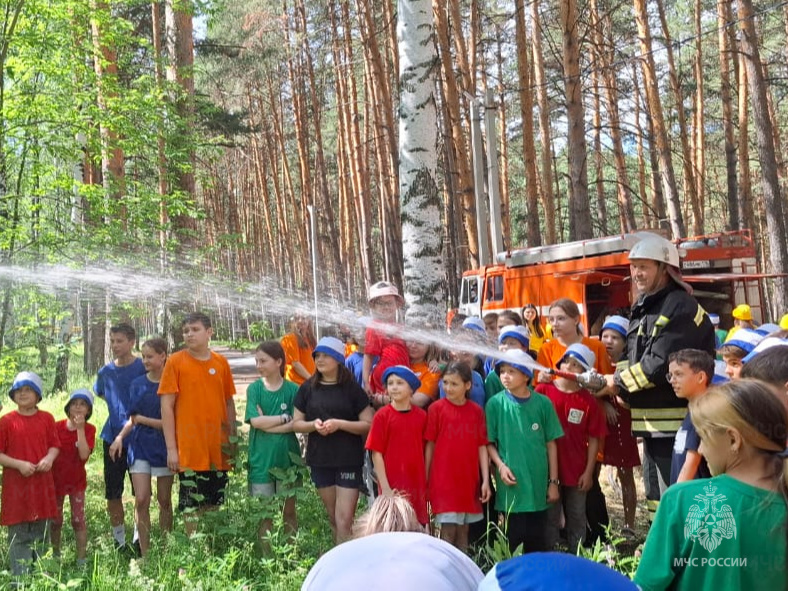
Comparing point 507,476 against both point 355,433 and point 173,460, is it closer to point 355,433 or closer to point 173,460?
point 355,433

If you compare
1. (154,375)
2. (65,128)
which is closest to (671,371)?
(154,375)

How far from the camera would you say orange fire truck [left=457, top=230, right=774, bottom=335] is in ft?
45.8

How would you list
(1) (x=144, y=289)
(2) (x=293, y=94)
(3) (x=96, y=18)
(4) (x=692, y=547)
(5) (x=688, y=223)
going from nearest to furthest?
(4) (x=692, y=547)
(3) (x=96, y=18)
(1) (x=144, y=289)
(2) (x=293, y=94)
(5) (x=688, y=223)

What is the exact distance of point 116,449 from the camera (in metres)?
6.25

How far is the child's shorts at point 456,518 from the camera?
5168mm

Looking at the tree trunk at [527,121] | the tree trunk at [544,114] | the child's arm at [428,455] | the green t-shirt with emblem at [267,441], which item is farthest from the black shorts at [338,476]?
the tree trunk at [544,114]

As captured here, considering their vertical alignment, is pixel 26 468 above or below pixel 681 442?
below

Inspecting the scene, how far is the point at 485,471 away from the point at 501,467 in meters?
0.12

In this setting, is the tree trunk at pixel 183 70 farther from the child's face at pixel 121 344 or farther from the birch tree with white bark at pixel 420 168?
the birch tree with white bark at pixel 420 168

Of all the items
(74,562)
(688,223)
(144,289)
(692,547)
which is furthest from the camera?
(688,223)

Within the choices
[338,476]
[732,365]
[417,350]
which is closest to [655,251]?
[732,365]

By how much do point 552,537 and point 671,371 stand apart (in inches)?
69.6

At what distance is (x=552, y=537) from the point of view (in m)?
5.37

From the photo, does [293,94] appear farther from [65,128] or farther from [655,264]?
[655,264]
